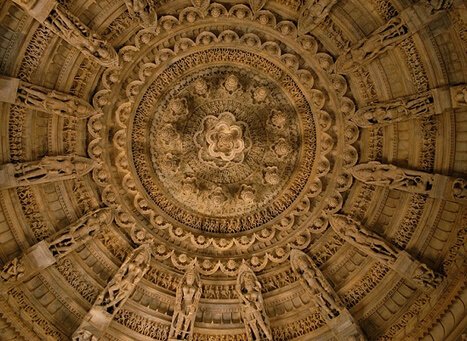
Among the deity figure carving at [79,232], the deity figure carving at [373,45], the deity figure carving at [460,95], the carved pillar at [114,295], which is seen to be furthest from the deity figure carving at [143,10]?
the deity figure carving at [460,95]

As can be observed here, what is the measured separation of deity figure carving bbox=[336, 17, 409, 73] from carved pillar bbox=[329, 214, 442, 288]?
3143 mm

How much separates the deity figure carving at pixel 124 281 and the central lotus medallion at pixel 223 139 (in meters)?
2.54

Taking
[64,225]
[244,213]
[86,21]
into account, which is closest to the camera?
[86,21]

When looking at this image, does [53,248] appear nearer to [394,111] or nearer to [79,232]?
[79,232]

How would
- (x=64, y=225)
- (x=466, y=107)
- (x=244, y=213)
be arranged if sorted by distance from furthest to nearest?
(x=244, y=213) < (x=64, y=225) < (x=466, y=107)

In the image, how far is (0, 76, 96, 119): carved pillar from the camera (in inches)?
324

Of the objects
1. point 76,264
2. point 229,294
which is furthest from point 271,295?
point 76,264

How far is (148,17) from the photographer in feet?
29.4

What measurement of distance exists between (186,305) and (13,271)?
11.1 feet

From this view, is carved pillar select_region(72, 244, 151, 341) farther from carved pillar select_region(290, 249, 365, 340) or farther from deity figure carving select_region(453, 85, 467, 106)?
deity figure carving select_region(453, 85, 467, 106)

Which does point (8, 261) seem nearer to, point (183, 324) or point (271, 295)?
point (183, 324)

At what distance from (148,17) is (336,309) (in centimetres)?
680

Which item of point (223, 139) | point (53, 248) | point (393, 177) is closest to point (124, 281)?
point (53, 248)

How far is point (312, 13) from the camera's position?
890 centimetres
